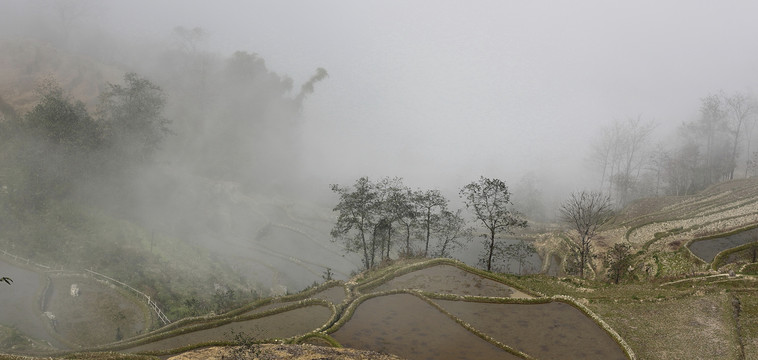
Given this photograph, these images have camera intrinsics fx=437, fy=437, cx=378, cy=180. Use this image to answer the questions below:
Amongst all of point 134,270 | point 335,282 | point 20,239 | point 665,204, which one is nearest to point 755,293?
point 335,282

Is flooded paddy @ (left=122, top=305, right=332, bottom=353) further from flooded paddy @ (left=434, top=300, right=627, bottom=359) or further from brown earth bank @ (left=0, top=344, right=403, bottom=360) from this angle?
flooded paddy @ (left=434, top=300, right=627, bottom=359)

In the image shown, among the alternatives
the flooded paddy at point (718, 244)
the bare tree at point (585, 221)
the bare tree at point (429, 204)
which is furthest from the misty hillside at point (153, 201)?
the flooded paddy at point (718, 244)

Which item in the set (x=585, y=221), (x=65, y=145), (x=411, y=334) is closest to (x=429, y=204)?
(x=585, y=221)

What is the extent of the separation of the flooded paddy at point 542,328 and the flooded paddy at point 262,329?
31.1 ft

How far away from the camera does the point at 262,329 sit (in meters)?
29.7

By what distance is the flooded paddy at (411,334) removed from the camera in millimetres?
24906

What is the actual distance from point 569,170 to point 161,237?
115 meters

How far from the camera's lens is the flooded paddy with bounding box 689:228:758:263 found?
133ft

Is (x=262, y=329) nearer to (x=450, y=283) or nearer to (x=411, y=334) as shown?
(x=411, y=334)

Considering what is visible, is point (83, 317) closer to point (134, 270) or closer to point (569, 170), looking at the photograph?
point (134, 270)

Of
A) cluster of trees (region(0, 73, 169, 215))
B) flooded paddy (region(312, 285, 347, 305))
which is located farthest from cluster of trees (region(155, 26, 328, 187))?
flooded paddy (region(312, 285, 347, 305))

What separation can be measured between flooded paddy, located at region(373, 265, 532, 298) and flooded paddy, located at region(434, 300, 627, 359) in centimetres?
266

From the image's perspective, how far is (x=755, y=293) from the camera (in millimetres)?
30250

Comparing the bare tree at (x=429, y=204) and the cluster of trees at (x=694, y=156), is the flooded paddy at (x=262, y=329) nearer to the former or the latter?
the bare tree at (x=429, y=204)
